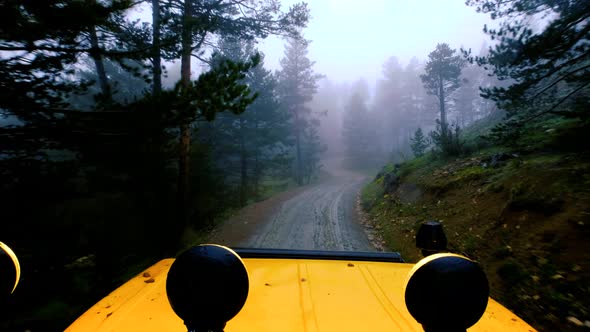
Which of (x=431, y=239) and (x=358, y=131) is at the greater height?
(x=358, y=131)

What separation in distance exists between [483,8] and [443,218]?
258 inches

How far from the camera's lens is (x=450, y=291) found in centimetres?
79

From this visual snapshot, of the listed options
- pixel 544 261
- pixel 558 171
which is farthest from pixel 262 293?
pixel 558 171

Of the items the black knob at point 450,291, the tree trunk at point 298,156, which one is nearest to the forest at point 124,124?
the black knob at point 450,291

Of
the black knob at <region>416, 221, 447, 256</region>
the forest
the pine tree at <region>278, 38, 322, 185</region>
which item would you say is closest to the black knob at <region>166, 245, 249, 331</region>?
the black knob at <region>416, 221, 447, 256</region>

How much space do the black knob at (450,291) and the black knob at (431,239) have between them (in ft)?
3.78

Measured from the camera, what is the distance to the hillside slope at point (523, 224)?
4273 millimetres

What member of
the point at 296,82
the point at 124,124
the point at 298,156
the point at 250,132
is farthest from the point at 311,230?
the point at 296,82

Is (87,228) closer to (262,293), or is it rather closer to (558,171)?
(262,293)

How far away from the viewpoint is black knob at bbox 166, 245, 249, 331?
864 mm

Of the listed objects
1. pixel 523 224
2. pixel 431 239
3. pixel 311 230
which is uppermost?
pixel 431 239

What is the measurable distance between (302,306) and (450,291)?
39.6 inches

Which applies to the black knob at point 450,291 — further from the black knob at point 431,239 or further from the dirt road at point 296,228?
the dirt road at point 296,228

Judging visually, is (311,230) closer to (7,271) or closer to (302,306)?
(302,306)
